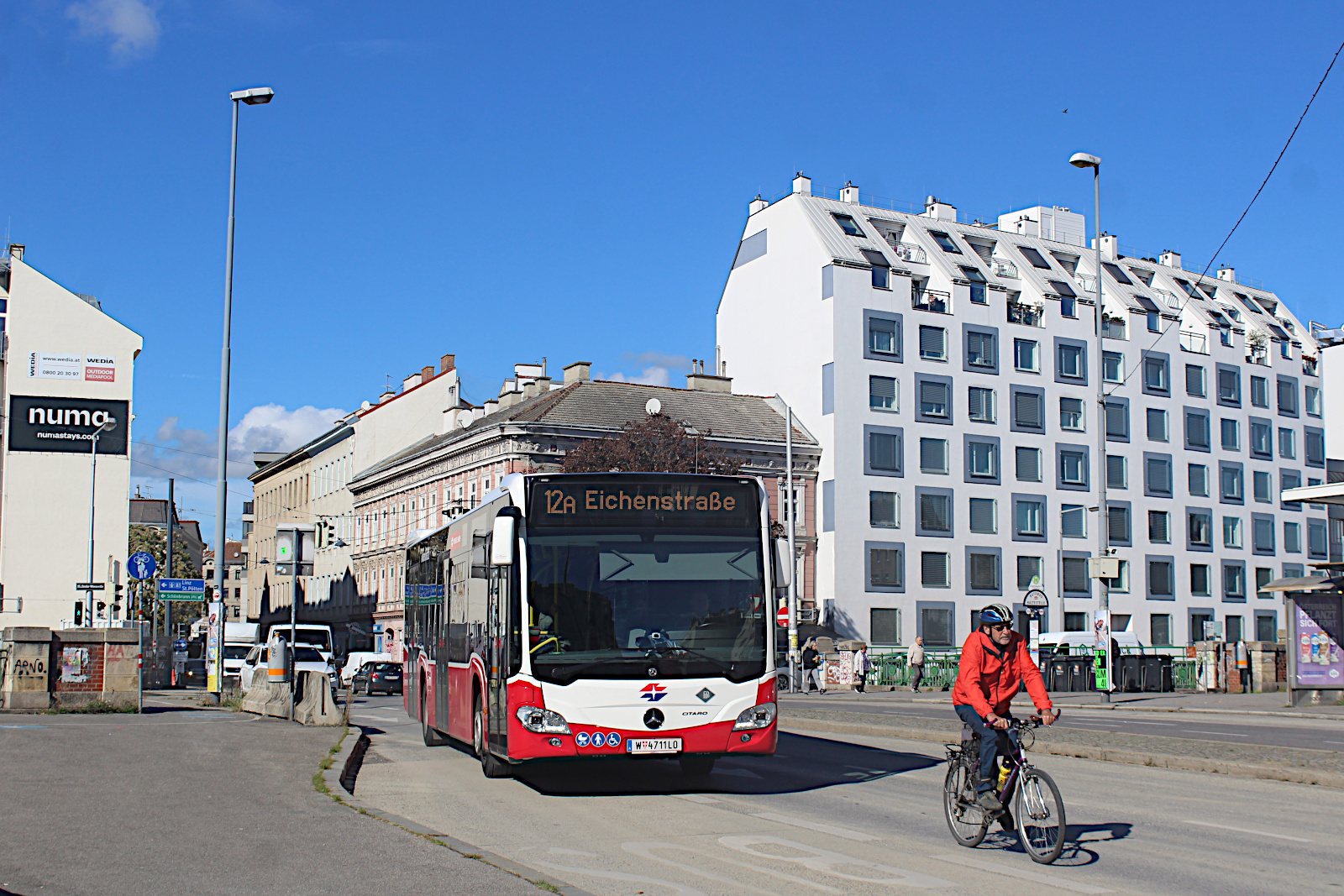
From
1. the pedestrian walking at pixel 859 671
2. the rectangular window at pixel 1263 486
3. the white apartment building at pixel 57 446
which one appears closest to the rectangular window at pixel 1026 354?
the rectangular window at pixel 1263 486

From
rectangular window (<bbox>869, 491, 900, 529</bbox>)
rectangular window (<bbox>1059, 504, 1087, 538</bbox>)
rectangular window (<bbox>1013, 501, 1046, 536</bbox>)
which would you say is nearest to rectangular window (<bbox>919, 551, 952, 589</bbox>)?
rectangular window (<bbox>869, 491, 900, 529</bbox>)

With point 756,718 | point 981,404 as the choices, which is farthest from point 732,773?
point 981,404

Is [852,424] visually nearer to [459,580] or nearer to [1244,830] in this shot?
[459,580]

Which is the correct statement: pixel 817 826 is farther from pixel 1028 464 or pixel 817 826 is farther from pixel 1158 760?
pixel 1028 464

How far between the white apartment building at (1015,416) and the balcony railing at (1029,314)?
12 centimetres

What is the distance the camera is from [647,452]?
183ft

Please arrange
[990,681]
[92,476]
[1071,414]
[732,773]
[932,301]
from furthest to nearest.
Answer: [1071,414]
[932,301]
[92,476]
[732,773]
[990,681]

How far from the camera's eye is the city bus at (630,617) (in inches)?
510

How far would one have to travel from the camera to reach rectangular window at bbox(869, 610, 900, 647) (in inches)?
2677

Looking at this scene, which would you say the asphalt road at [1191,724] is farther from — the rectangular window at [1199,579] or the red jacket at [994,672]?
the rectangular window at [1199,579]

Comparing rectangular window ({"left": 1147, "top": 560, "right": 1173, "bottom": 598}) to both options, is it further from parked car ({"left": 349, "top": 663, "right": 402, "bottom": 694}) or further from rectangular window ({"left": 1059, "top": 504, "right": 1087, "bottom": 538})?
parked car ({"left": 349, "top": 663, "right": 402, "bottom": 694})

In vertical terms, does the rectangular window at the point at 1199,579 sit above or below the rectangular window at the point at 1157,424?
below

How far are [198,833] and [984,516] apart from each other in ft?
212

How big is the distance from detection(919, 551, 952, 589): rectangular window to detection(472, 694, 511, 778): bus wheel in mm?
55866
